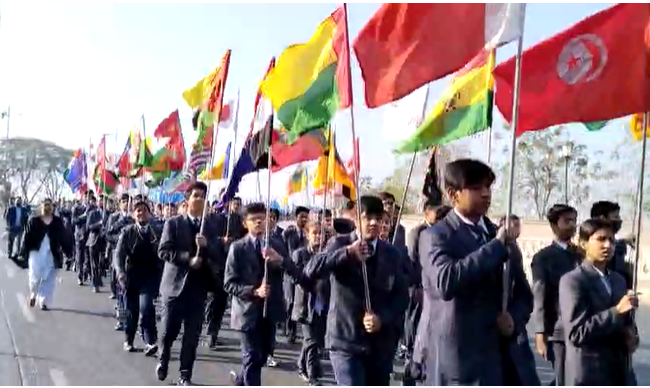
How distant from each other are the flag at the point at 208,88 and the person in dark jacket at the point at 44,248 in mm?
3270

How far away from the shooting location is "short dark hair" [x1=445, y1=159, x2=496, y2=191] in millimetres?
4102

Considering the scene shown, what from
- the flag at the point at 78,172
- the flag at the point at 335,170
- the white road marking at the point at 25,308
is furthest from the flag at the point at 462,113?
the flag at the point at 78,172

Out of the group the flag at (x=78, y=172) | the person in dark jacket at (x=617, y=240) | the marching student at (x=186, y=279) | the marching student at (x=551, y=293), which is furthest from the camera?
the flag at (x=78, y=172)

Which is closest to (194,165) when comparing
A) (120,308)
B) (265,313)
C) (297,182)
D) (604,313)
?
(120,308)

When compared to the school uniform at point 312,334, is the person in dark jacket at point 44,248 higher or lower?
higher

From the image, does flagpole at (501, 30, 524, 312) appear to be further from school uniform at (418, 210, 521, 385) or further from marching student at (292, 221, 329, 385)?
marching student at (292, 221, 329, 385)

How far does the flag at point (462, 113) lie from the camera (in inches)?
274

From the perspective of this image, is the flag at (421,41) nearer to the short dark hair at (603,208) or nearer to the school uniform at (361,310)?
the school uniform at (361,310)

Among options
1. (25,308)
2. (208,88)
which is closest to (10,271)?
(25,308)

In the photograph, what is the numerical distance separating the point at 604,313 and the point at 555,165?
1320 inches

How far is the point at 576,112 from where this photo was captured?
210 inches

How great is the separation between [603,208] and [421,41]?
8.31ft

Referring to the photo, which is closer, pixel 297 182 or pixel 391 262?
pixel 391 262

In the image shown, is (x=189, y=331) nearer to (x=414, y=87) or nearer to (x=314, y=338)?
(x=314, y=338)
